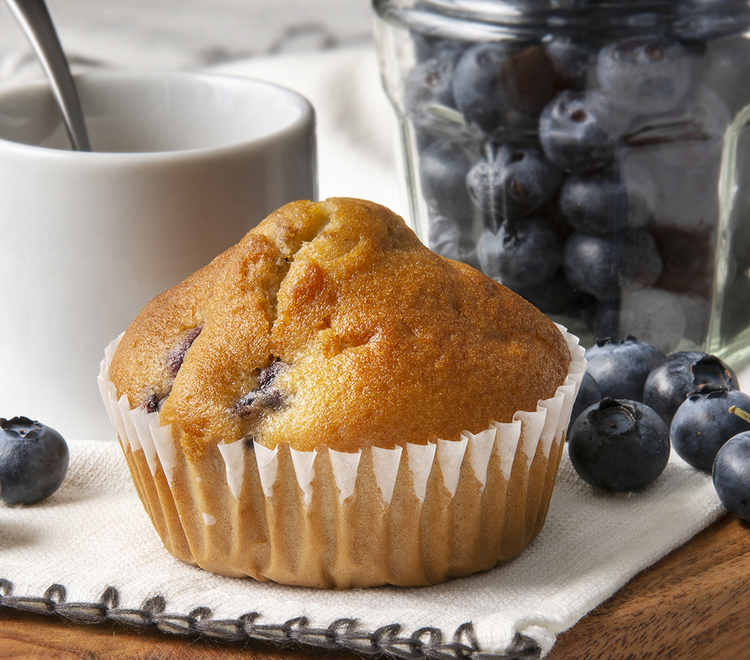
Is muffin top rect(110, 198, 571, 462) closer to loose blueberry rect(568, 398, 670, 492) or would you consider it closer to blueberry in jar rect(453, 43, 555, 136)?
loose blueberry rect(568, 398, 670, 492)

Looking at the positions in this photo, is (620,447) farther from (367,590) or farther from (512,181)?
(512,181)

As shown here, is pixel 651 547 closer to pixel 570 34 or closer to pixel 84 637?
pixel 84 637

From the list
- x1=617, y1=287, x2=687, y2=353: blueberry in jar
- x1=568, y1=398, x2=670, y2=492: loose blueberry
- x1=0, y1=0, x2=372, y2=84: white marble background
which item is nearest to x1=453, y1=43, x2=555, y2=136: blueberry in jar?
x1=617, y1=287, x2=687, y2=353: blueberry in jar

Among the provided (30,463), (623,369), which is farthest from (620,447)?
(30,463)

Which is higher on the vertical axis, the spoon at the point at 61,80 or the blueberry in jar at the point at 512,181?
the spoon at the point at 61,80

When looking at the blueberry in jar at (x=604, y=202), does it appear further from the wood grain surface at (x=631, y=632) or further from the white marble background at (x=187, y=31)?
the white marble background at (x=187, y=31)

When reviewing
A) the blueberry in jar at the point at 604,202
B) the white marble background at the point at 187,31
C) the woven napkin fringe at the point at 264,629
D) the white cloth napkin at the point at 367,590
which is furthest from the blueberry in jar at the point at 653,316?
the white marble background at the point at 187,31

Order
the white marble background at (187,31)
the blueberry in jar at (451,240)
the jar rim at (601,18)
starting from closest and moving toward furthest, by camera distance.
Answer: the jar rim at (601,18)
the blueberry in jar at (451,240)
the white marble background at (187,31)
